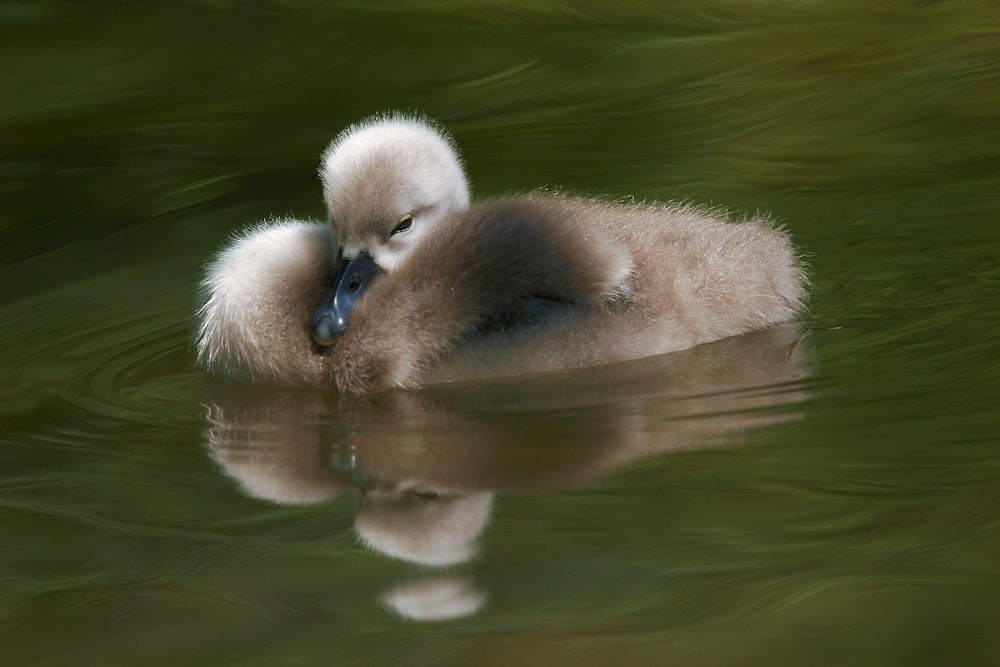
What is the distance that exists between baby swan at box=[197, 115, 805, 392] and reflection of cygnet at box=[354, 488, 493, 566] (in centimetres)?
81

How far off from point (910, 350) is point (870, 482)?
1007 mm

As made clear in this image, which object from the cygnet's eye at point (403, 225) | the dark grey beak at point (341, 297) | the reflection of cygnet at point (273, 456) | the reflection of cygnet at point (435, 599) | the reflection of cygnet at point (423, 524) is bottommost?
the reflection of cygnet at point (435, 599)

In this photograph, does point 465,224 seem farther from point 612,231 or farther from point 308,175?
point 308,175

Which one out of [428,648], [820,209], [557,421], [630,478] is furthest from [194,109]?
[428,648]

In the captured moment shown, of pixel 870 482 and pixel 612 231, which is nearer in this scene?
pixel 870 482

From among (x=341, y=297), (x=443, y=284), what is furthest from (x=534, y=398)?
(x=341, y=297)

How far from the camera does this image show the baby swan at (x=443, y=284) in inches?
172

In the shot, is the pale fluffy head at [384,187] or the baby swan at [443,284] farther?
the pale fluffy head at [384,187]

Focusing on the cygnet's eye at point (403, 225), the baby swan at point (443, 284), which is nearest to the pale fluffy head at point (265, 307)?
the baby swan at point (443, 284)

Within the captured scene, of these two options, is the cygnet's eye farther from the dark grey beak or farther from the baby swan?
the dark grey beak

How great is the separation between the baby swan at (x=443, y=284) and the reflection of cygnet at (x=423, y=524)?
2.66 feet

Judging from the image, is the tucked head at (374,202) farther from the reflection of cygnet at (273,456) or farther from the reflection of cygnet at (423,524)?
the reflection of cygnet at (423,524)

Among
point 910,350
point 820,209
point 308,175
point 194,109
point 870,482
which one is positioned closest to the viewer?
point 870,482

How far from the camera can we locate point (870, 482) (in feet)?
11.5
